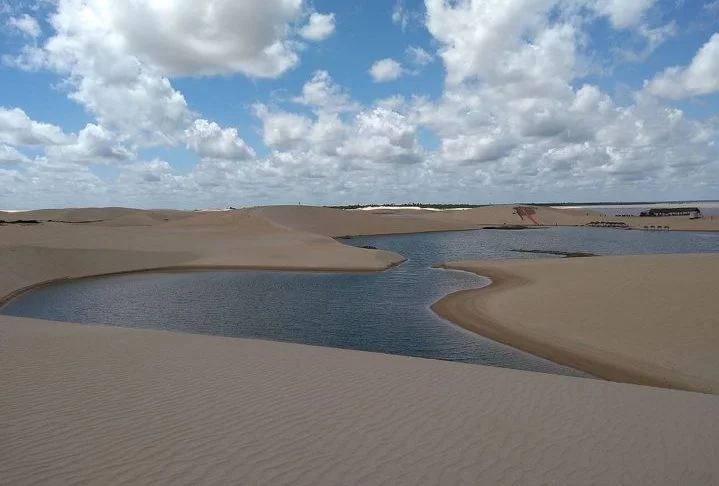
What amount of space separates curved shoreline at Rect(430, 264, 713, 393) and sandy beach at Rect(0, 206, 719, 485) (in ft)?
0.26

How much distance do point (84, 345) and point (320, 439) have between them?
764 centimetres

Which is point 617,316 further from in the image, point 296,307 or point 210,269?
point 210,269

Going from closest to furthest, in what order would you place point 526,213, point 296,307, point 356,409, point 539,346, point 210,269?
point 356,409 < point 539,346 < point 296,307 < point 210,269 < point 526,213

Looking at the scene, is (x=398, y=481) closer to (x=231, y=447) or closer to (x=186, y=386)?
(x=231, y=447)

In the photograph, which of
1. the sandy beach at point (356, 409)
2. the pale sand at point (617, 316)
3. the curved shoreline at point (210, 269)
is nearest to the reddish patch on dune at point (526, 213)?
the curved shoreline at point (210, 269)

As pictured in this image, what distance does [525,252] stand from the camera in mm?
43094

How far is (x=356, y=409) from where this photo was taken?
681cm

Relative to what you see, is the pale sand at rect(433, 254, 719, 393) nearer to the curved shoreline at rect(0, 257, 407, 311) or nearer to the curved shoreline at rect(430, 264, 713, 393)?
the curved shoreline at rect(430, 264, 713, 393)

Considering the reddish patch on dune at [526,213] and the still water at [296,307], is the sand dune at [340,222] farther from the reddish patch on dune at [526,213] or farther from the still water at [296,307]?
the still water at [296,307]

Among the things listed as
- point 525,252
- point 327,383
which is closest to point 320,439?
point 327,383

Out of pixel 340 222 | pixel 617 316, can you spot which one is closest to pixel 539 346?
pixel 617 316

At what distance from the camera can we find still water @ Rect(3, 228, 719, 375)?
14.1 meters

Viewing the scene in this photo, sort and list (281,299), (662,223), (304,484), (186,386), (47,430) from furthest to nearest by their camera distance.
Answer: (662,223) < (281,299) < (186,386) < (47,430) < (304,484)

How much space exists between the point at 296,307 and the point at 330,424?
1379 centimetres
